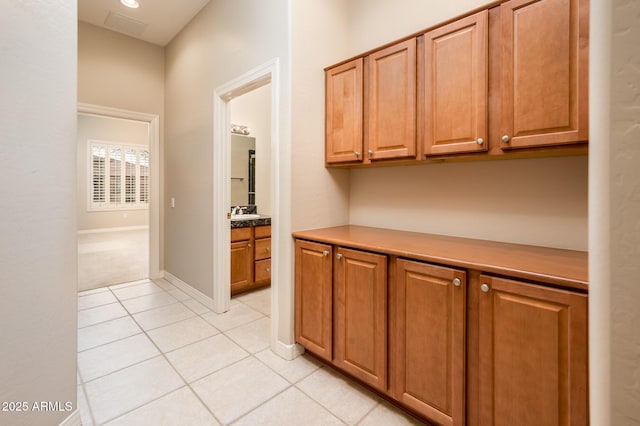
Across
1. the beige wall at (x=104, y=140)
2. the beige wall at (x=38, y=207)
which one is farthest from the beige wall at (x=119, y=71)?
the beige wall at (x=104, y=140)

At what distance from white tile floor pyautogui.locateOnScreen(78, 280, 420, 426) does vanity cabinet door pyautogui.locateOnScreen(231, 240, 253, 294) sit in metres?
0.47

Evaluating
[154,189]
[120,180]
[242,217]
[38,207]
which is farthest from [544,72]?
[120,180]

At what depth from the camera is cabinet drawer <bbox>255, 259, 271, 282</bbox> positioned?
3453mm

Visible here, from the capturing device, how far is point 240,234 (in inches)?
129

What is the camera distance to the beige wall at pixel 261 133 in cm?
409

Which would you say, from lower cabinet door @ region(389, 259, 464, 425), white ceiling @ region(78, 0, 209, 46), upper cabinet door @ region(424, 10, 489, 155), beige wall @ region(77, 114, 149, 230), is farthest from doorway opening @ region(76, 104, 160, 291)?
upper cabinet door @ region(424, 10, 489, 155)

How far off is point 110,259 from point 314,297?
4741 millimetres

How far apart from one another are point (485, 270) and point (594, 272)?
0.67m

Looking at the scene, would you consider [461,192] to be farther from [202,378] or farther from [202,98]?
[202,98]

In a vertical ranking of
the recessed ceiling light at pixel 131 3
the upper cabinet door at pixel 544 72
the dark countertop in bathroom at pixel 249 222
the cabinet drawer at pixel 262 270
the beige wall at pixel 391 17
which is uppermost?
the recessed ceiling light at pixel 131 3

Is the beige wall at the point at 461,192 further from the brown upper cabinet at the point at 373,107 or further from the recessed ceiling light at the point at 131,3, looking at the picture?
the recessed ceiling light at the point at 131,3

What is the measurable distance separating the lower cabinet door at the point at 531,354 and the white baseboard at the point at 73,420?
6.43ft

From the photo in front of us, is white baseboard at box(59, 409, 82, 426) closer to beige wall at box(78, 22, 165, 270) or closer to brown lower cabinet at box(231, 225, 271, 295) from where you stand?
brown lower cabinet at box(231, 225, 271, 295)

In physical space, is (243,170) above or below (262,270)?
above
